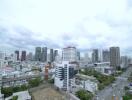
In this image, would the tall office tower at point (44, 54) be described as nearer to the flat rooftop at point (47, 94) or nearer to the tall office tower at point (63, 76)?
the tall office tower at point (63, 76)

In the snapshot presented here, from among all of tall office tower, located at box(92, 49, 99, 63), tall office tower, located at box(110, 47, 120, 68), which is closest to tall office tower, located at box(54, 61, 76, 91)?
tall office tower, located at box(110, 47, 120, 68)

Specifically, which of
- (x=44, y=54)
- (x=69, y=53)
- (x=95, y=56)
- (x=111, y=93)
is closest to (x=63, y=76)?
(x=111, y=93)

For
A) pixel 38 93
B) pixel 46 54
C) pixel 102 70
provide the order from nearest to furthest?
pixel 38 93
pixel 102 70
pixel 46 54

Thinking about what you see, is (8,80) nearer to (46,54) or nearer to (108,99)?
(108,99)

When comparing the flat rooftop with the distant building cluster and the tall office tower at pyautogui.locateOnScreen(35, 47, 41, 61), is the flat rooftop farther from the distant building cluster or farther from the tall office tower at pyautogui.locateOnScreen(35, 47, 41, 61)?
the tall office tower at pyautogui.locateOnScreen(35, 47, 41, 61)

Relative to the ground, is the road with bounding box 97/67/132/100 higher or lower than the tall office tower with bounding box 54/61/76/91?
lower

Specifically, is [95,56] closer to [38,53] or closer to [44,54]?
[44,54]

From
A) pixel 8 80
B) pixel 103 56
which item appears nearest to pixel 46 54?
pixel 103 56

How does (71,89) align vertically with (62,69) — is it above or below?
below
